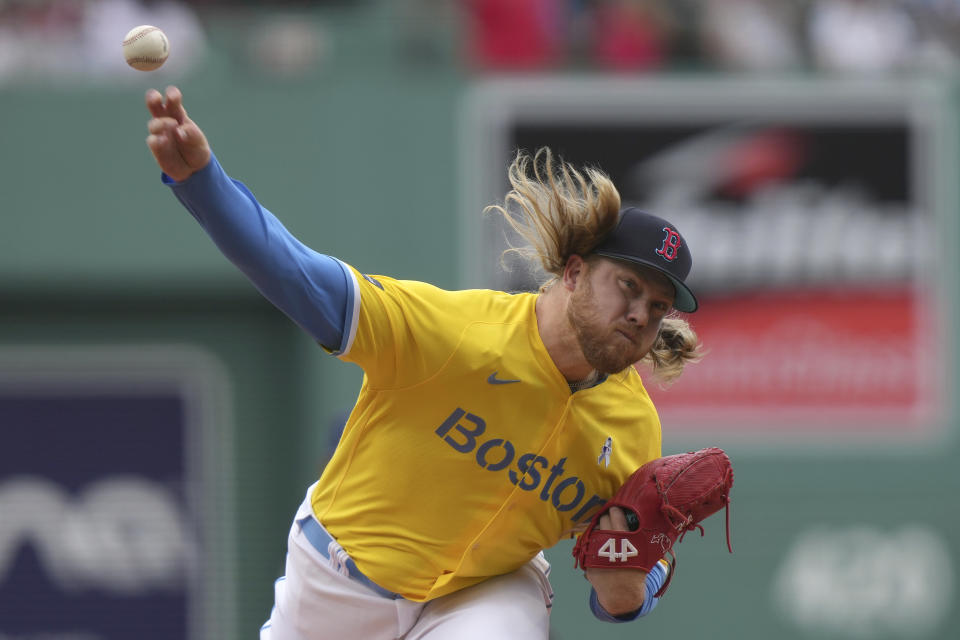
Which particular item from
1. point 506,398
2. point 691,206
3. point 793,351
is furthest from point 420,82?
point 506,398

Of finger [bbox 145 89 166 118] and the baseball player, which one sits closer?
finger [bbox 145 89 166 118]

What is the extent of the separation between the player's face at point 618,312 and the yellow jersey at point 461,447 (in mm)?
153

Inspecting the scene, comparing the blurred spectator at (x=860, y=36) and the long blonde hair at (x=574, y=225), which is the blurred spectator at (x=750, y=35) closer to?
the blurred spectator at (x=860, y=36)

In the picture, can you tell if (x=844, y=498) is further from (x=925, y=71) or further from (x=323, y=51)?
(x=323, y=51)

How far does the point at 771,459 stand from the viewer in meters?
10.2

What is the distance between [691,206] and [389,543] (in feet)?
22.2

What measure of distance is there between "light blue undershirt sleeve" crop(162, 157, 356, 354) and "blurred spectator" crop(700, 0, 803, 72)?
729 centimetres

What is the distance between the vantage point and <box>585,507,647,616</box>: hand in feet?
13.7

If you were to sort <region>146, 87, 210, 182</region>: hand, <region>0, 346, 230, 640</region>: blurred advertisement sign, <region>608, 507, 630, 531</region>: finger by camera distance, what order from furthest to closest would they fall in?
1. <region>0, 346, 230, 640</region>: blurred advertisement sign
2. <region>608, 507, 630, 531</region>: finger
3. <region>146, 87, 210, 182</region>: hand

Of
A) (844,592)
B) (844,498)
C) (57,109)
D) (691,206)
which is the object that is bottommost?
(844,592)

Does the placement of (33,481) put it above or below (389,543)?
below

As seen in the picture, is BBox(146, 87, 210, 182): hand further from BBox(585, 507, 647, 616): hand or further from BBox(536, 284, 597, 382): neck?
BBox(585, 507, 647, 616): hand

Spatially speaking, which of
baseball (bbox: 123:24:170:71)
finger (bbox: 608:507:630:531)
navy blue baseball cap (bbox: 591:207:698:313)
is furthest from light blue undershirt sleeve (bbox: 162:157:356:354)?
finger (bbox: 608:507:630:531)

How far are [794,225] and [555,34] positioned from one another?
2.25m
